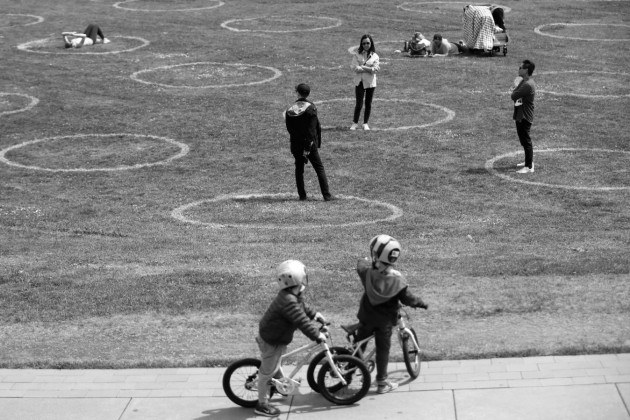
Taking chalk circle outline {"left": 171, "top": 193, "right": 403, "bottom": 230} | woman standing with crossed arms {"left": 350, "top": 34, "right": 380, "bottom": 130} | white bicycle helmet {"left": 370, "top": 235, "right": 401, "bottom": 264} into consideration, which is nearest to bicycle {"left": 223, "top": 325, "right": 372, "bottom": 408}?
white bicycle helmet {"left": 370, "top": 235, "right": 401, "bottom": 264}

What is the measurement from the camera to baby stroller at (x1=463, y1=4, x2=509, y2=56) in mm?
36531

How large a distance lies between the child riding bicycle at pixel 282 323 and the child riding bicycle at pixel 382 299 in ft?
2.10

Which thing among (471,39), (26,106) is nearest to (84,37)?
(26,106)

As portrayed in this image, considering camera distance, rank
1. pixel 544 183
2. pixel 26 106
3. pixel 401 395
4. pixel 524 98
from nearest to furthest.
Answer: pixel 401 395 < pixel 524 98 < pixel 544 183 < pixel 26 106

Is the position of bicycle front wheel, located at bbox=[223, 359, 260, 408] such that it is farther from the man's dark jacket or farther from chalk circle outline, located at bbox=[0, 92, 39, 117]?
chalk circle outline, located at bbox=[0, 92, 39, 117]

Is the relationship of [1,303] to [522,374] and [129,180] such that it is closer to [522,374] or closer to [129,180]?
[522,374]

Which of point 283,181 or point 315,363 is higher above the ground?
point 315,363

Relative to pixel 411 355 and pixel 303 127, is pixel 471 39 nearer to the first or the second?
pixel 303 127

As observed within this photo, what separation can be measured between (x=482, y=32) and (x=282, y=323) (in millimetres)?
26985

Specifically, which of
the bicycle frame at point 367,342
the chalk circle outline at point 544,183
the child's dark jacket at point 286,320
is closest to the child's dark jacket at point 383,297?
the bicycle frame at point 367,342

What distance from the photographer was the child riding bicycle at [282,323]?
11.2 meters

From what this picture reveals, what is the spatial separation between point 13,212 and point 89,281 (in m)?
6.45

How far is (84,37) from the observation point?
3988 cm

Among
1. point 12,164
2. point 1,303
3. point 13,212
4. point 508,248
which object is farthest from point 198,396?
point 12,164
